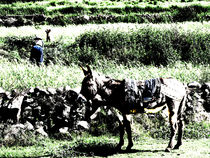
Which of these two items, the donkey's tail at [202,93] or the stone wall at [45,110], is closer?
the stone wall at [45,110]

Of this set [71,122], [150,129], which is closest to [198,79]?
[150,129]

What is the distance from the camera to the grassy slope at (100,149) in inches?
277

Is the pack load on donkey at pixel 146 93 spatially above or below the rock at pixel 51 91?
above

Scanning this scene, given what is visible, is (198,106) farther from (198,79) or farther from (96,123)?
(96,123)

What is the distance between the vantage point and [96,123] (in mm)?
8805

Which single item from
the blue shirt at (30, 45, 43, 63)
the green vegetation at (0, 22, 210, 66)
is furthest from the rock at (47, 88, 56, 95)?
the green vegetation at (0, 22, 210, 66)

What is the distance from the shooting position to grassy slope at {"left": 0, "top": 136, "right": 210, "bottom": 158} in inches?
277

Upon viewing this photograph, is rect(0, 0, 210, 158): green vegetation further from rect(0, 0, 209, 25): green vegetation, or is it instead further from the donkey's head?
the donkey's head

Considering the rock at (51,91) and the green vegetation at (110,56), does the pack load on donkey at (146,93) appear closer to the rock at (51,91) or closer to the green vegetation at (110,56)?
the green vegetation at (110,56)

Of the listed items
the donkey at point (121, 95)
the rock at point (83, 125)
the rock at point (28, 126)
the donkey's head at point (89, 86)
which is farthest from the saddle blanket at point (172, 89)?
the rock at point (28, 126)

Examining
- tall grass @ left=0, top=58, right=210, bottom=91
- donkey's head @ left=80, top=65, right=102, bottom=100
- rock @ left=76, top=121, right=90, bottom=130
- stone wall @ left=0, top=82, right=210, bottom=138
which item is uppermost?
donkey's head @ left=80, top=65, right=102, bottom=100

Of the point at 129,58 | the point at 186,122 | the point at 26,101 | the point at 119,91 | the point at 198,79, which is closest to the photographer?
the point at 119,91

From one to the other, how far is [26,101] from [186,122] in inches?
184

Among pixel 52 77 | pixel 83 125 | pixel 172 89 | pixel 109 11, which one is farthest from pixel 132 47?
pixel 109 11
